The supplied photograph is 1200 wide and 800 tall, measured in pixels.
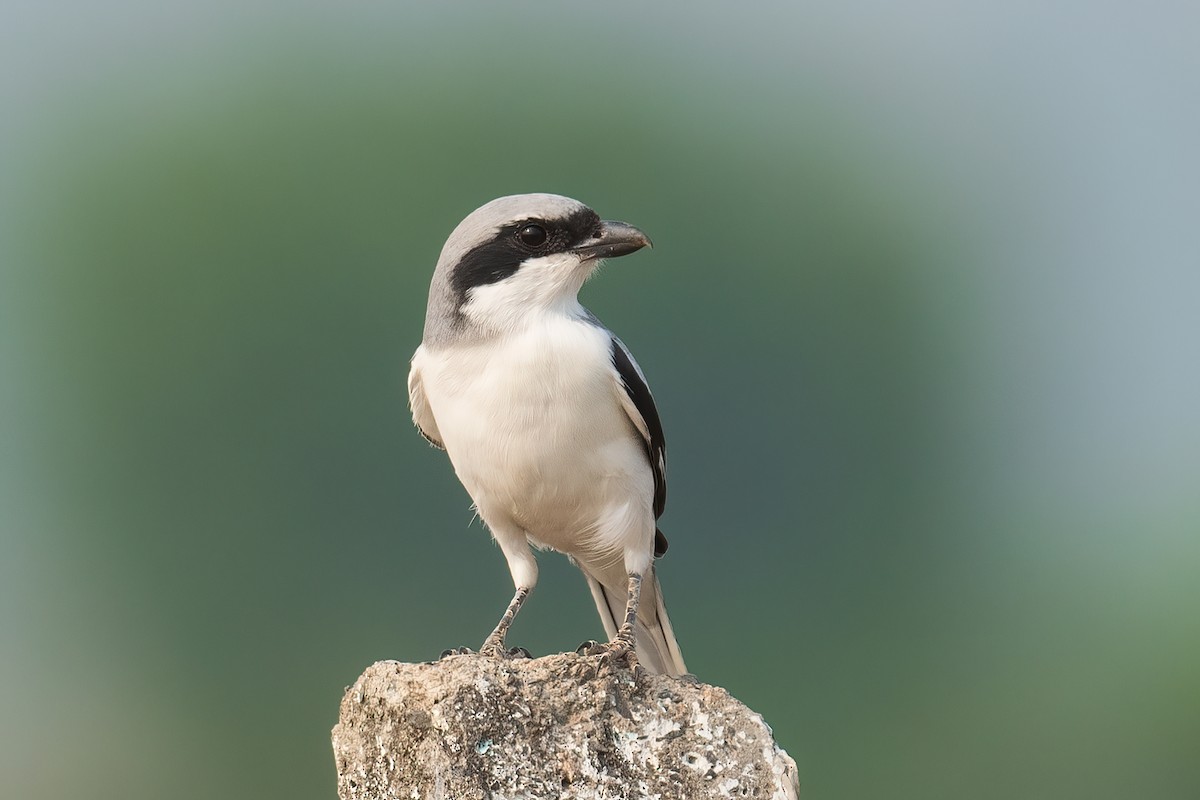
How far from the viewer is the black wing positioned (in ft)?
14.3

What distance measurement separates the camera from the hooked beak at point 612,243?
4.22m

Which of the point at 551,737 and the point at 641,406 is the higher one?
the point at 641,406

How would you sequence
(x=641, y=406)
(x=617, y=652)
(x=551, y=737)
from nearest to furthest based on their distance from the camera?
(x=551, y=737), (x=617, y=652), (x=641, y=406)

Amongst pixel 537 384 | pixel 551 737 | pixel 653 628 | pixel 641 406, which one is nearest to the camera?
pixel 551 737

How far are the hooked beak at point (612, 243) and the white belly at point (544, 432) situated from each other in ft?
0.85

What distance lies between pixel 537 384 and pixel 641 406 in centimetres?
53

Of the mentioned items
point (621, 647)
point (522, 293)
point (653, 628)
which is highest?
point (522, 293)

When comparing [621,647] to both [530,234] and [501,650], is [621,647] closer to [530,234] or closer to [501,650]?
[501,650]

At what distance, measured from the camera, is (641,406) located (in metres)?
4.44

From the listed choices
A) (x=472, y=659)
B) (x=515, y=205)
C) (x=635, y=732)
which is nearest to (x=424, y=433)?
(x=515, y=205)

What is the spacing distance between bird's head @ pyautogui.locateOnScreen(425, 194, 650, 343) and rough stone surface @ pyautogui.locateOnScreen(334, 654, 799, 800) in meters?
1.26

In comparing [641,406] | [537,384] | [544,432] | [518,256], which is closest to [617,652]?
[544,432]

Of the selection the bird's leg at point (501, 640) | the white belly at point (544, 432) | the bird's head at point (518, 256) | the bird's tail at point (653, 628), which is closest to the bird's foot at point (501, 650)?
the bird's leg at point (501, 640)

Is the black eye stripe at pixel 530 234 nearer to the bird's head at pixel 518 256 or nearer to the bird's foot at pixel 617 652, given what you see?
the bird's head at pixel 518 256
